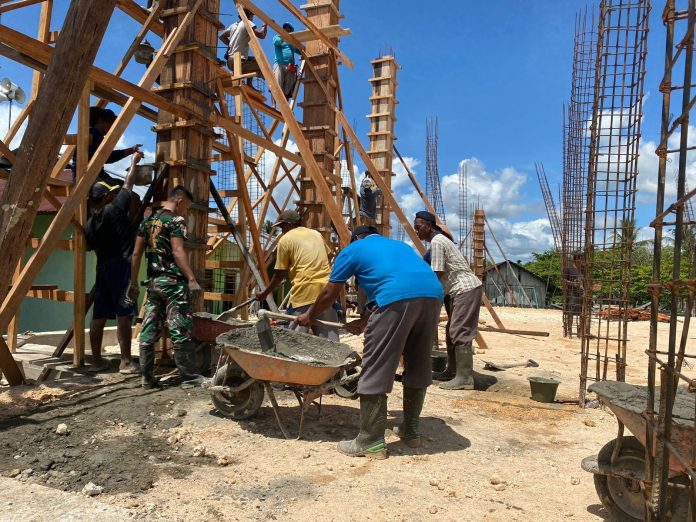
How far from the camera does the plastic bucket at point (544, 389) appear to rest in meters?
4.93

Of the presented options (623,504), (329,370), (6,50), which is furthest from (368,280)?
(6,50)

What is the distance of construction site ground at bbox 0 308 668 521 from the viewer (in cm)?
253

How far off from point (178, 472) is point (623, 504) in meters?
2.28

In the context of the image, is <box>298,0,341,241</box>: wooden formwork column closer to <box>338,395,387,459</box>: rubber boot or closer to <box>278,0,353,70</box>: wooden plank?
<box>278,0,353,70</box>: wooden plank

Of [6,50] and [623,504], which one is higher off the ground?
[6,50]

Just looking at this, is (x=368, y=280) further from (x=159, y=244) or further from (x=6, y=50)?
(x=6, y=50)

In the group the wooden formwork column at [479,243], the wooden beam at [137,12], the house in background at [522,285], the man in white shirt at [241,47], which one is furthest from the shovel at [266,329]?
the house in background at [522,285]

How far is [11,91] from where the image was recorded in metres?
7.28

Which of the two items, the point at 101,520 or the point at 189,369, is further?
the point at 189,369

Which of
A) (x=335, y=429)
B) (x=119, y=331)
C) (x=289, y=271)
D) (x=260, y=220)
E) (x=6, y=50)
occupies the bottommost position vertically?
(x=335, y=429)

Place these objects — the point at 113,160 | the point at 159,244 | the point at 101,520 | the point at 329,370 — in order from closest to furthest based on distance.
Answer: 1. the point at 101,520
2. the point at 329,370
3. the point at 159,244
4. the point at 113,160

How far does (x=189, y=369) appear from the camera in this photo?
452cm

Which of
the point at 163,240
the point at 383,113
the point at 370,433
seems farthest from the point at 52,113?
the point at 383,113

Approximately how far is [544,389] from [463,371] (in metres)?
0.81
